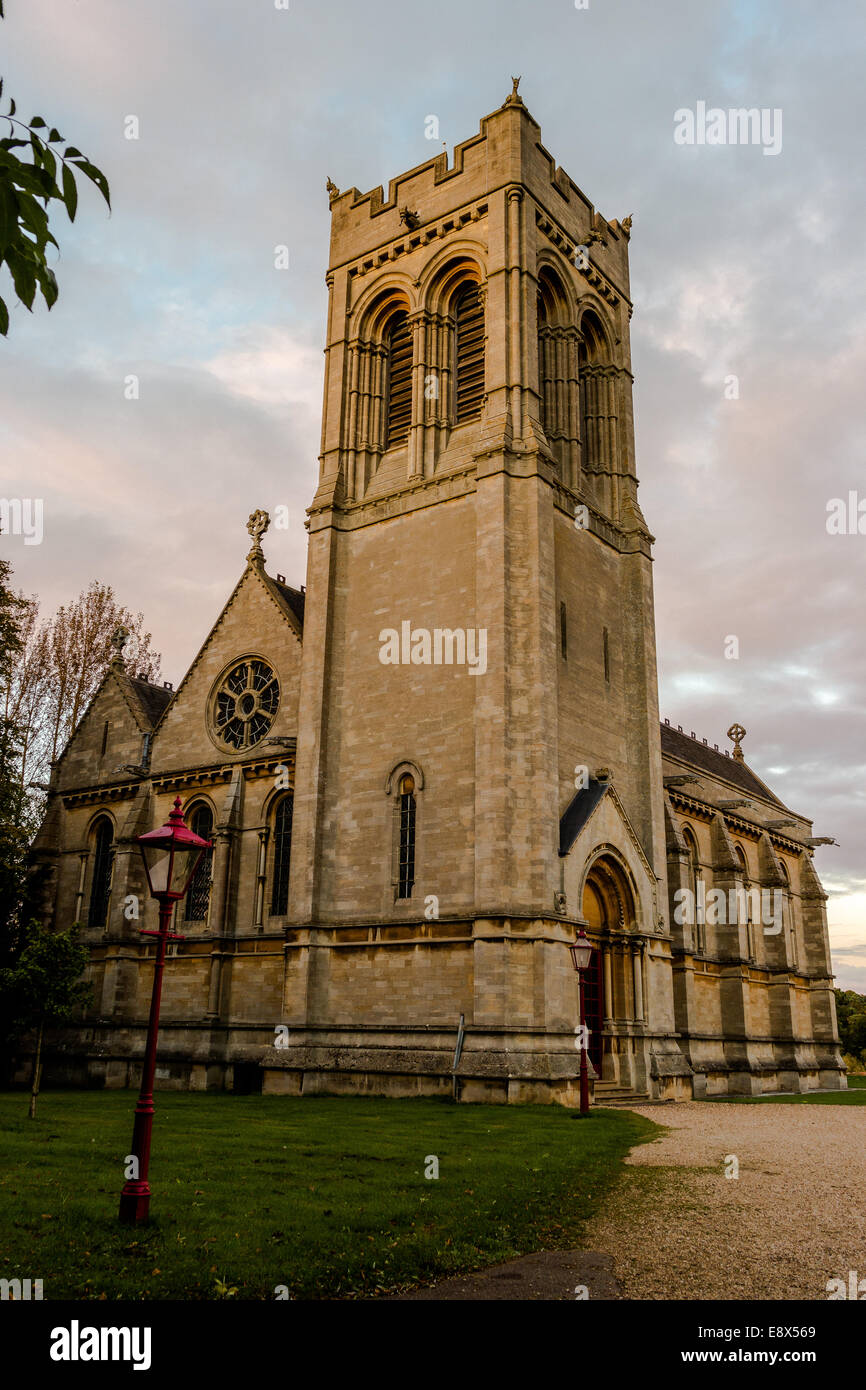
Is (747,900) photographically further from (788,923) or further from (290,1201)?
(290,1201)

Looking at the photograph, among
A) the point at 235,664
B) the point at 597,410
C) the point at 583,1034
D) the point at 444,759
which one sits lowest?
the point at 583,1034

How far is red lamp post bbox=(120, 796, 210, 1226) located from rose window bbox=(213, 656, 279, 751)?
69.4ft

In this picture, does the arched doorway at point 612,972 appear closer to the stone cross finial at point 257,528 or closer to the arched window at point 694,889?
the arched window at point 694,889

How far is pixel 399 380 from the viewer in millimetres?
33094

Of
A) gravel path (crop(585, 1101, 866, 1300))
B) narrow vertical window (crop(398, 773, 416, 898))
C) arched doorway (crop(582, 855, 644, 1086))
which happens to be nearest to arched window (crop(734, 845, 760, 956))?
arched doorway (crop(582, 855, 644, 1086))

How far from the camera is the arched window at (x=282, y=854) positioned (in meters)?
30.2

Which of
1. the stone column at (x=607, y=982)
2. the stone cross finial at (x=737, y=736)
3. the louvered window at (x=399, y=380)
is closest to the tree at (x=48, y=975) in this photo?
the stone column at (x=607, y=982)

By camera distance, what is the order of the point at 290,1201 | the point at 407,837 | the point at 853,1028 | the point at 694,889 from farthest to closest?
the point at 853,1028 < the point at 694,889 < the point at 407,837 < the point at 290,1201

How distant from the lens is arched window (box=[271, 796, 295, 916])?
30156 mm

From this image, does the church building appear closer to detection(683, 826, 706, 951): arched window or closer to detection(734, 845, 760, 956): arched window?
detection(683, 826, 706, 951): arched window

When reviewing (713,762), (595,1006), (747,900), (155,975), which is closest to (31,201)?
(155,975)

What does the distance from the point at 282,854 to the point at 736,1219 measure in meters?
21.9
